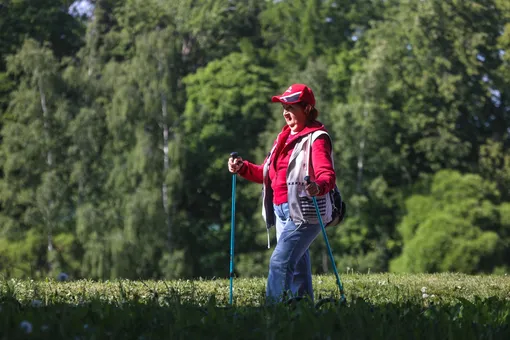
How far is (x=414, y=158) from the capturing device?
155 feet

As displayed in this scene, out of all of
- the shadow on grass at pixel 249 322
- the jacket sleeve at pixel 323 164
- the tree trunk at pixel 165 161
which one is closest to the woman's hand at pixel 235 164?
the jacket sleeve at pixel 323 164

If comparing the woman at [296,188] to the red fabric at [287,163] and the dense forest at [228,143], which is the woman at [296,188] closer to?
the red fabric at [287,163]

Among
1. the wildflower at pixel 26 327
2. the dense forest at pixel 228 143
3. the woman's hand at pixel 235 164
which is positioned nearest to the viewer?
the wildflower at pixel 26 327

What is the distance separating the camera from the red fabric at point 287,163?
21.5ft

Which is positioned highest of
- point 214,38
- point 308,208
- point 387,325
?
point 214,38

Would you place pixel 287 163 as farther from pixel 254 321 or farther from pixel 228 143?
pixel 228 143

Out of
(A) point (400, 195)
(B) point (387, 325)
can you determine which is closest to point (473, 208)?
(A) point (400, 195)

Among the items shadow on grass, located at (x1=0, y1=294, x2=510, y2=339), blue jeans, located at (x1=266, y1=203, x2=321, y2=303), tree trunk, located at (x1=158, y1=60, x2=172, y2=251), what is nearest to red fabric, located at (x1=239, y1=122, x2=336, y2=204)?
blue jeans, located at (x1=266, y1=203, x2=321, y2=303)

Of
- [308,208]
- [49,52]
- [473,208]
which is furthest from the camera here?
[49,52]

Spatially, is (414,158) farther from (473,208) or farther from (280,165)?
(280,165)

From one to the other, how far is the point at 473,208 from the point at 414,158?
543 centimetres

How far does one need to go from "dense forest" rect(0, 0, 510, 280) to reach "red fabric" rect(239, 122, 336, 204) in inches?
1378

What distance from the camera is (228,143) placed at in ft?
158

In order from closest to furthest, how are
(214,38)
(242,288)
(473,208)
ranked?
(242,288), (473,208), (214,38)
